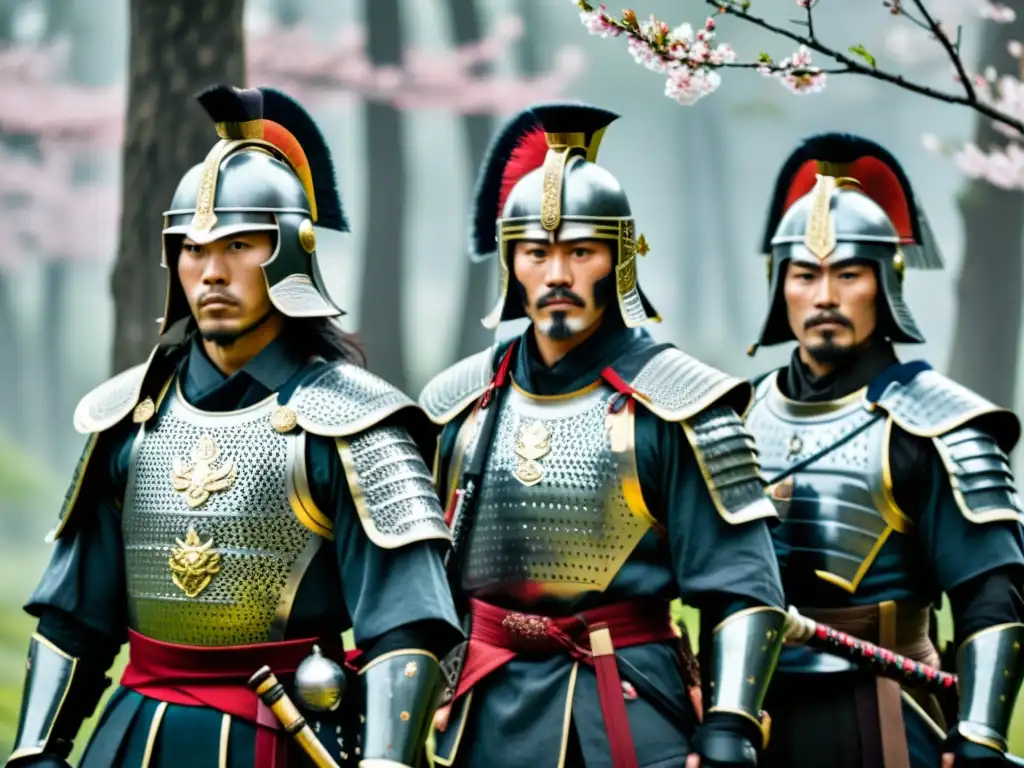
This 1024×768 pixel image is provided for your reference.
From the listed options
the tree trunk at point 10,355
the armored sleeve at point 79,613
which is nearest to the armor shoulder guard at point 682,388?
the armored sleeve at point 79,613

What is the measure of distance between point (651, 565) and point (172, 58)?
15.8 ft

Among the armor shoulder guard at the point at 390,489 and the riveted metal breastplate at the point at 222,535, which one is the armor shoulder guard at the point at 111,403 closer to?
the riveted metal breastplate at the point at 222,535

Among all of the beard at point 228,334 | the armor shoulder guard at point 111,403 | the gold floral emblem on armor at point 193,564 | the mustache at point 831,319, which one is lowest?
the gold floral emblem on armor at point 193,564

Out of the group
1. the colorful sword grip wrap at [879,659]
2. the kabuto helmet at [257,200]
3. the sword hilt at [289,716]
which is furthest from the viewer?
the colorful sword grip wrap at [879,659]

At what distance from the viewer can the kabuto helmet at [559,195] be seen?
5.79m

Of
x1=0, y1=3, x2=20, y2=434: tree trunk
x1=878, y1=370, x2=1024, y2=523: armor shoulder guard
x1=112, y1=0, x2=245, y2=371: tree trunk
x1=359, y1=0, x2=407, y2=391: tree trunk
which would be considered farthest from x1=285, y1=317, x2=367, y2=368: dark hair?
x1=0, y1=3, x2=20, y2=434: tree trunk

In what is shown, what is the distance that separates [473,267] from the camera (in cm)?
1397

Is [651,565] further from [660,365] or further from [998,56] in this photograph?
[998,56]

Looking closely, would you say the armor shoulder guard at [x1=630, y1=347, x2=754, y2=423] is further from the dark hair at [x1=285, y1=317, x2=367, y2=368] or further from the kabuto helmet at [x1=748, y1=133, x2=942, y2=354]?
the kabuto helmet at [x1=748, y1=133, x2=942, y2=354]

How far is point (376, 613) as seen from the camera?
5.04m

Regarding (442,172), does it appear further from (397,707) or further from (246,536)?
(397,707)

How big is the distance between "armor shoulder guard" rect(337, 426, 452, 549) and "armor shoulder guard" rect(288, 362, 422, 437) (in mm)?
36

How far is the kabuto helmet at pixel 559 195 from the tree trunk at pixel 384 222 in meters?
7.30

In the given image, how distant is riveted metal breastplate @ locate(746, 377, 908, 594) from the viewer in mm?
6293
